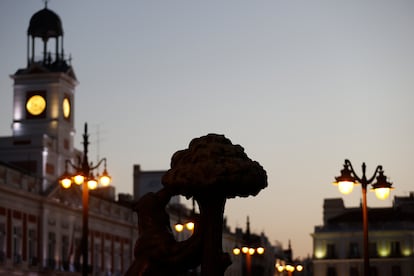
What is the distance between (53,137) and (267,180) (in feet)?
188

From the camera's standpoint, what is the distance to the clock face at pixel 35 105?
234ft

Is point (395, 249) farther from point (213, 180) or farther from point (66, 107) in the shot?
point (213, 180)

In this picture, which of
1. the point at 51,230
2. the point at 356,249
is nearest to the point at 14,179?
the point at 51,230

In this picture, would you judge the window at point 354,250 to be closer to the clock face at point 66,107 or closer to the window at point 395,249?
the window at point 395,249

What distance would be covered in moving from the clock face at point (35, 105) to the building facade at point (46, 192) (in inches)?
2.5

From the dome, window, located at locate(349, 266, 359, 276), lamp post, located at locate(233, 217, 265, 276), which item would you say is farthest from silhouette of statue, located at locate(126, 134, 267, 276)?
window, located at locate(349, 266, 359, 276)

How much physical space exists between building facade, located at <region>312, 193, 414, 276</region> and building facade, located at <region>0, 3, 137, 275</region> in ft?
104

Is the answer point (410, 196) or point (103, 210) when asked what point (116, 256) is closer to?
point (103, 210)

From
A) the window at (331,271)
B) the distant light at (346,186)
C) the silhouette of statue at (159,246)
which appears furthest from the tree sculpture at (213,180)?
the window at (331,271)

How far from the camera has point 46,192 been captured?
62750 millimetres

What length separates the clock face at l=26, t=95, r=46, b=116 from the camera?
71312 millimetres

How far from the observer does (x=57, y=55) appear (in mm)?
71000

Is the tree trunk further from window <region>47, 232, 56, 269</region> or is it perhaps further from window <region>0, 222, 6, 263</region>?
window <region>47, 232, 56, 269</region>

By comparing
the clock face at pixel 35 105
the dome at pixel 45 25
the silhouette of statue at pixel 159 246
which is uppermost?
the dome at pixel 45 25
